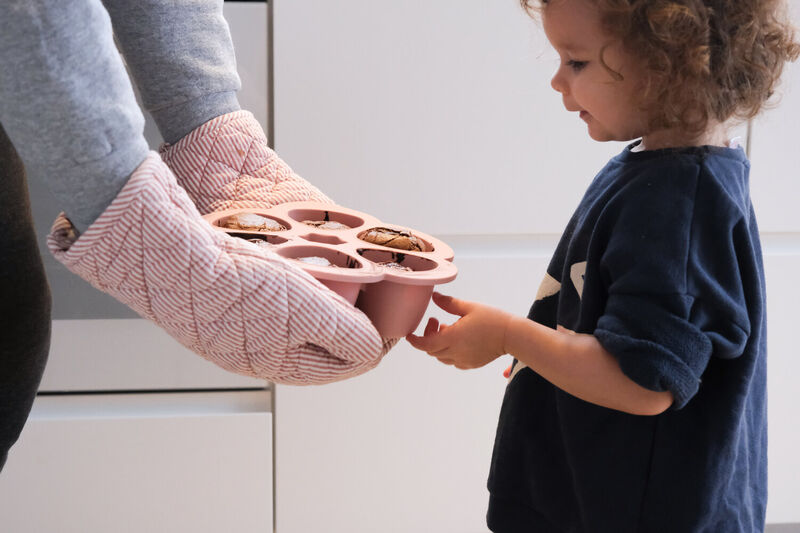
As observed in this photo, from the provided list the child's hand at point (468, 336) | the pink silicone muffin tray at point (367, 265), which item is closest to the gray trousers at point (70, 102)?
the pink silicone muffin tray at point (367, 265)

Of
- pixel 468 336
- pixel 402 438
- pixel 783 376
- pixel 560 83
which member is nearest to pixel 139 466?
pixel 402 438

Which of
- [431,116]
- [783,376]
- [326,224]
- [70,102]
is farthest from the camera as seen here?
[783,376]

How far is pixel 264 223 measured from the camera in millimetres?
602

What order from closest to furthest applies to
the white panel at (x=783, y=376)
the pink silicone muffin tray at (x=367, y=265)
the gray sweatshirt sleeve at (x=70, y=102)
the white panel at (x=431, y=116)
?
the gray sweatshirt sleeve at (x=70, y=102) → the pink silicone muffin tray at (x=367, y=265) → the white panel at (x=431, y=116) → the white panel at (x=783, y=376)

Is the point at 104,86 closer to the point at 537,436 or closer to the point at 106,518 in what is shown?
the point at 537,436

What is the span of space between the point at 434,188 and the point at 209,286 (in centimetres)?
53

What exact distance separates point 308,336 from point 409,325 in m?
0.08

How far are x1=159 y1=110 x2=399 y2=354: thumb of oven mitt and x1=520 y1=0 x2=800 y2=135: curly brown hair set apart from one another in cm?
29

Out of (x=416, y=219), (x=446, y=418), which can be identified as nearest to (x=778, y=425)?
(x=446, y=418)

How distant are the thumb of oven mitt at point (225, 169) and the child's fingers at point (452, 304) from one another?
157 mm

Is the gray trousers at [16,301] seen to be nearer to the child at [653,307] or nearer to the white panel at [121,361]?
the child at [653,307]

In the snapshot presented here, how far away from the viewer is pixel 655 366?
0.48 m

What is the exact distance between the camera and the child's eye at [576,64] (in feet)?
1.83

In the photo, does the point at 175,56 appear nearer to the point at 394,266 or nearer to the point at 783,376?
the point at 394,266
